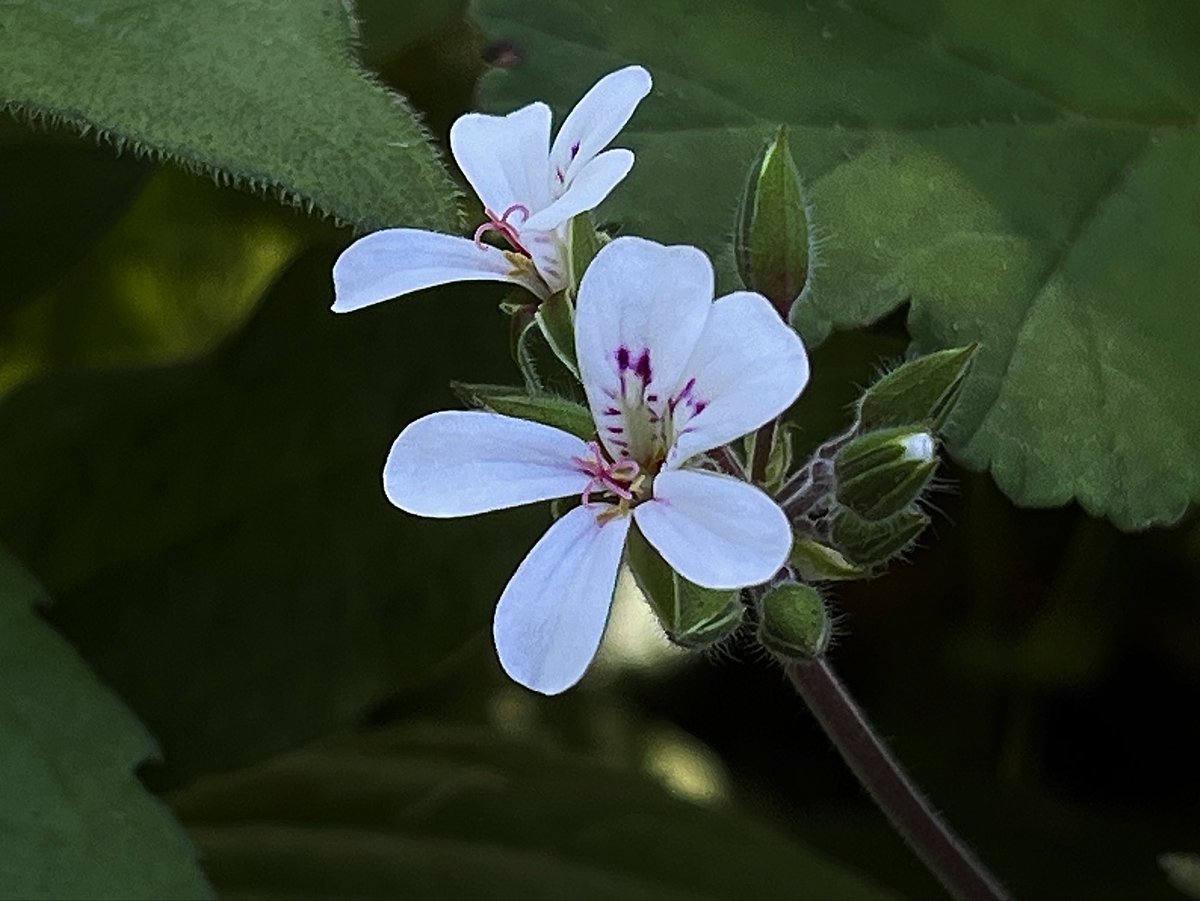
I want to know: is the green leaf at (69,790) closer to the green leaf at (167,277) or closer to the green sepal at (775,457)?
the green sepal at (775,457)

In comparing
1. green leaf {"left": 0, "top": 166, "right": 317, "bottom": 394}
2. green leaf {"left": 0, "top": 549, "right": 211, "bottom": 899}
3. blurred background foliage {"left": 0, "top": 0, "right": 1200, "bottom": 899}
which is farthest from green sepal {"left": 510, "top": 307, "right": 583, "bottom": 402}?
green leaf {"left": 0, "top": 166, "right": 317, "bottom": 394}

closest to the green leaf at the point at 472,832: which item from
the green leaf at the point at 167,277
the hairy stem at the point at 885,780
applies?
the hairy stem at the point at 885,780

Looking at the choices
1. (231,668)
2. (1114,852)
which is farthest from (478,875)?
(1114,852)

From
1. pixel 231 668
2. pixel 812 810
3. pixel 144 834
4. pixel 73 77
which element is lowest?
pixel 812 810

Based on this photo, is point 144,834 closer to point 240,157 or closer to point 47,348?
point 240,157

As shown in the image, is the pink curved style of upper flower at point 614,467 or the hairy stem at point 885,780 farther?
the hairy stem at point 885,780

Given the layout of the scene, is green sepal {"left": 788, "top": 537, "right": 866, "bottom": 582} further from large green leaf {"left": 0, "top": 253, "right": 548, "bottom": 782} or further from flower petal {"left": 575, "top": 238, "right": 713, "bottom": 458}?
A: large green leaf {"left": 0, "top": 253, "right": 548, "bottom": 782}

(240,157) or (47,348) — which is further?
(47,348)
